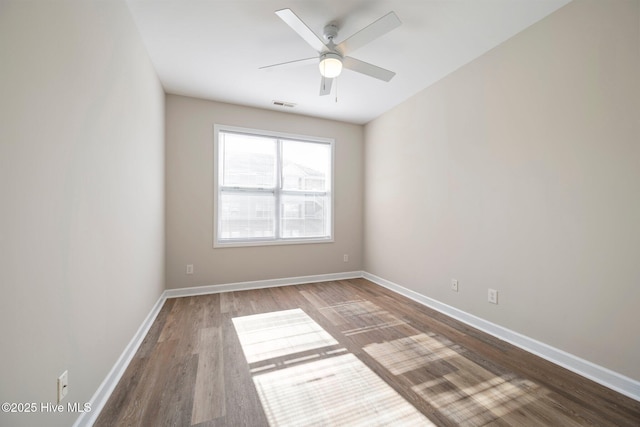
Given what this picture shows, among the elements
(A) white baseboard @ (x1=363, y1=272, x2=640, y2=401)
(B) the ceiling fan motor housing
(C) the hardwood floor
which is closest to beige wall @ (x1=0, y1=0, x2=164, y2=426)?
(C) the hardwood floor

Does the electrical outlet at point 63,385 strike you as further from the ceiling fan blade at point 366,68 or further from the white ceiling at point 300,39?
the ceiling fan blade at point 366,68

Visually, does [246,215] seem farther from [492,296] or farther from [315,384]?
[492,296]

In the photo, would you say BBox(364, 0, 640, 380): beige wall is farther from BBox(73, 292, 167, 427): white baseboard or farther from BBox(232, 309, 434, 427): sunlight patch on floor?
BBox(73, 292, 167, 427): white baseboard

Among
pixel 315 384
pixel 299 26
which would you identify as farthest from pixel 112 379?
pixel 299 26

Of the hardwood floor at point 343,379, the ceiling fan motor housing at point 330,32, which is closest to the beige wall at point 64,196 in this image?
the hardwood floor at point 343,379

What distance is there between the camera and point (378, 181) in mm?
4055

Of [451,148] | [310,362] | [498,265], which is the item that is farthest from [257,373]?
[451,148]

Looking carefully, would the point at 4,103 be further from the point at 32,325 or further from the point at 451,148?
the point at 451,148

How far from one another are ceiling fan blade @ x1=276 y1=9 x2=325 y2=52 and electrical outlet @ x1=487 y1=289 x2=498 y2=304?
262cm

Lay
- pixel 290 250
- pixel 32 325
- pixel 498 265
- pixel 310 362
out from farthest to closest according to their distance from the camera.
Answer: pixel 290 250
pixel 498 265
pixel 310 362
pixel 32 325

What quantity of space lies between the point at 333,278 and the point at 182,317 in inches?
89.2

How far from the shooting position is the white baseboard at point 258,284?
3.40 m

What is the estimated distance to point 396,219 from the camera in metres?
3.64

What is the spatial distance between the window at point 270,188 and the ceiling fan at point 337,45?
5.57 ft
